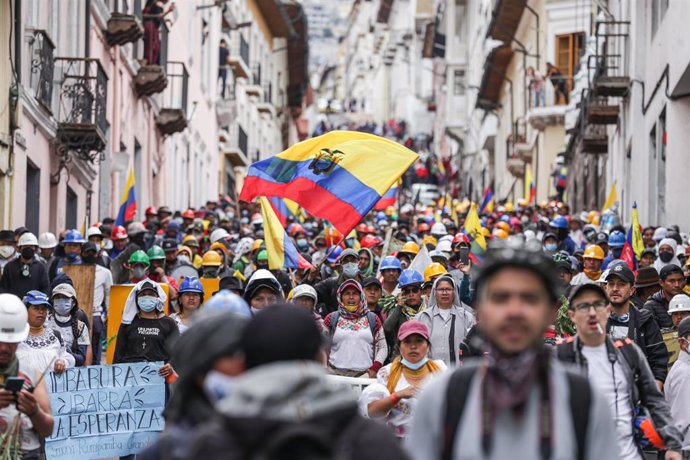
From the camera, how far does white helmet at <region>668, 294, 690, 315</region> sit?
520 inches

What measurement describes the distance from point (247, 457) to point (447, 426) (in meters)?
0.74

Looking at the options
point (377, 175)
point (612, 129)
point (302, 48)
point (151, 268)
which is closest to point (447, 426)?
point (377, 175)

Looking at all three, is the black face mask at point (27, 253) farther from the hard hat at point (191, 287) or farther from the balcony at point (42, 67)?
the balcony at point (42, 67)

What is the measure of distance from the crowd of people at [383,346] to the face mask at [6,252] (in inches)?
1.8

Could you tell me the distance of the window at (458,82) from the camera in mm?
80125

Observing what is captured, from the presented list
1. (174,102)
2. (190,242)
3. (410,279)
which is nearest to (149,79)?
(174,102)

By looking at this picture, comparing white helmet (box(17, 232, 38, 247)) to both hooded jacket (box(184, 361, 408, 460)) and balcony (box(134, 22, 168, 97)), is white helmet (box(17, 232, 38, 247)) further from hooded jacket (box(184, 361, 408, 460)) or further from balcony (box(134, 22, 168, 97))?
balcony (box(134, 22, 168, 97))

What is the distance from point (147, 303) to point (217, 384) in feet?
29.9

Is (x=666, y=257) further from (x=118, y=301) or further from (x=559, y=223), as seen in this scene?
(x=559, y=223)

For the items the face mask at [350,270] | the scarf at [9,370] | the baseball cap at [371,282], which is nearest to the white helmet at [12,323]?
the scarf at [9,370]

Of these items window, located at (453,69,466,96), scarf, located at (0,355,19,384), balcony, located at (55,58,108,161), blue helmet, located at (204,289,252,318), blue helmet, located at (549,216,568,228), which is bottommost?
scarf, located at (0,355,19,384)

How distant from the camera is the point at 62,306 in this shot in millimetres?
15094

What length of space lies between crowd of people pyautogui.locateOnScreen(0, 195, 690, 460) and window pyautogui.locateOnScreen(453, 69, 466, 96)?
57273 mm

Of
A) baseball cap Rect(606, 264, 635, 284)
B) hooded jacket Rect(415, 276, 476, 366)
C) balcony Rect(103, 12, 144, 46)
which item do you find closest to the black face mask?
hooded jacket Rect(415, 276, 476, 366)
